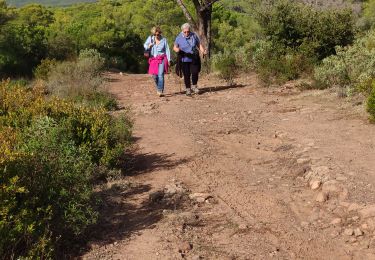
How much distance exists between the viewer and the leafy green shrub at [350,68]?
9398 millimetres

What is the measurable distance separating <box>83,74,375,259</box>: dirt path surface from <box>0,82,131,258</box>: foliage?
0.34m

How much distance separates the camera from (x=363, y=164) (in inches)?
222

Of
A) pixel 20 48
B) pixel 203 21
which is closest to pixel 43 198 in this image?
pixel 203 21

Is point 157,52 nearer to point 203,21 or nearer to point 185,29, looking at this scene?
point 185,29

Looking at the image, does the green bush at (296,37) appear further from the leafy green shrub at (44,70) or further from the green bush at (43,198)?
the green bush at (43,198)

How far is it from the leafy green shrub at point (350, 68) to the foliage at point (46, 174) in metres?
5.12

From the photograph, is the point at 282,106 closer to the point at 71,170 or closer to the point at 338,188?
the point at 338,188

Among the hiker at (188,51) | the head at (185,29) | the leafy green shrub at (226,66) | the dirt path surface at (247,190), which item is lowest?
the dirt path surface at (247,190)

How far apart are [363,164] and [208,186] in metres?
1.73

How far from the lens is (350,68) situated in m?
10.1

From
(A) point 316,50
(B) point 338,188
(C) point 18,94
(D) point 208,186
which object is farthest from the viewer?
(A) point 316,50

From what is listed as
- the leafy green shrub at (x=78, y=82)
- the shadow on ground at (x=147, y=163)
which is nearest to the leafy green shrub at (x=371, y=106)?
the shadow on ground at (x=147, y=163)

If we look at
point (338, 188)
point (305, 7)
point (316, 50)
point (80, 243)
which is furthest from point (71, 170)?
point (305, 7)

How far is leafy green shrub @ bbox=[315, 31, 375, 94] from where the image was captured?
9398 mm
